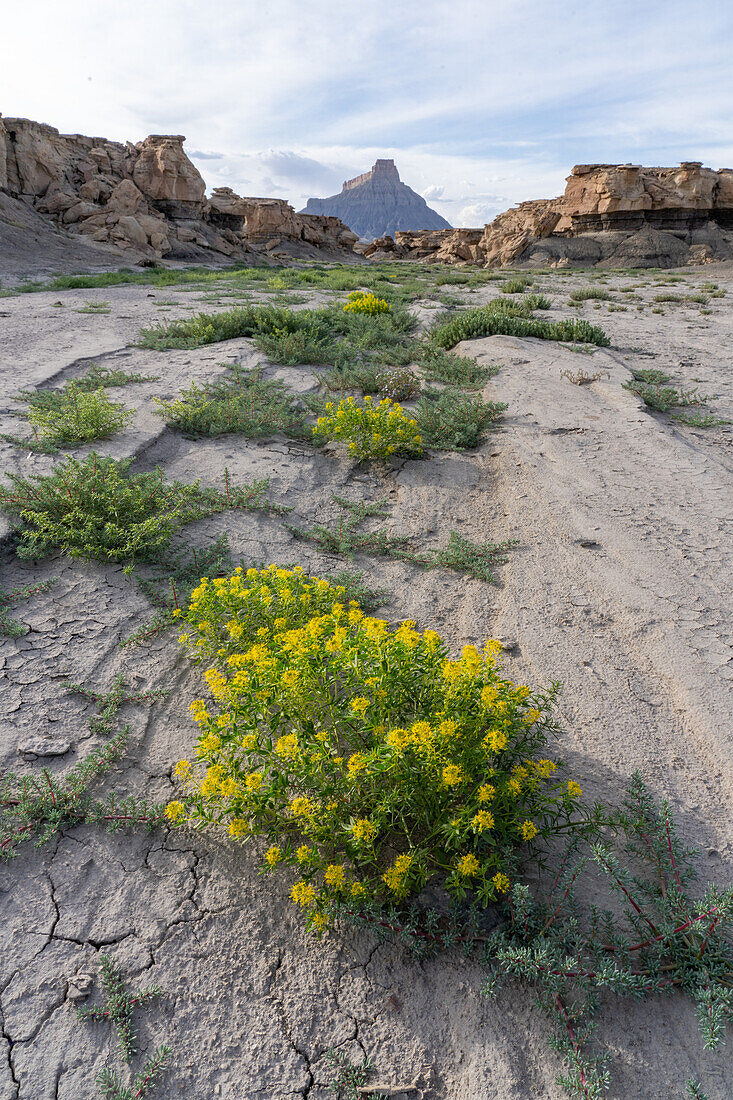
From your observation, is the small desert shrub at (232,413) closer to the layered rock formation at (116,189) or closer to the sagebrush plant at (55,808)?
the sagebrush plant at (55,808)

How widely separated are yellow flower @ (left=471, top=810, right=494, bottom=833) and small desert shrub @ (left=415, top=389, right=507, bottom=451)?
3928 mm

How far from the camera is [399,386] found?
6.21 m

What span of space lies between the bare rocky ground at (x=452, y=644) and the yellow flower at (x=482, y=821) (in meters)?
0.44

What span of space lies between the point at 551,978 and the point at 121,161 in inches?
1676

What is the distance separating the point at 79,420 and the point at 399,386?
330cm

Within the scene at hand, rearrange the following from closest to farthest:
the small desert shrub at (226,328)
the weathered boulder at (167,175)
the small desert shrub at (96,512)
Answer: the small desert shrub at (96,512)
the small desert shrub at (226,328)
the weathered boulder at (167,175)

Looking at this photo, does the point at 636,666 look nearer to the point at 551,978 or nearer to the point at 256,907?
the point at 551,978

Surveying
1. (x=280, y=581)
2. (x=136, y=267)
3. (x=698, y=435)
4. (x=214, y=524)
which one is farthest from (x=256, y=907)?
(x=136, y=267)

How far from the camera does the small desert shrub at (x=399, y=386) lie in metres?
6.21

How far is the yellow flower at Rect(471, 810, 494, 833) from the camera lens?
66.0 inches

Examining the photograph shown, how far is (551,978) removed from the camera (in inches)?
63.8

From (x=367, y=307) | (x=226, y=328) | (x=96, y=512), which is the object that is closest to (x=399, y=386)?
(x=226, y=328)

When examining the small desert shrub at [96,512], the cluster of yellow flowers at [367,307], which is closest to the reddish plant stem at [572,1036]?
the small desert shrub at [96,512]

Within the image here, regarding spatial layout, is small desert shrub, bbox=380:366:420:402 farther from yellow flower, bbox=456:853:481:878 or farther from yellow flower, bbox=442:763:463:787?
yellow flower, bbox=456:853:481:878
